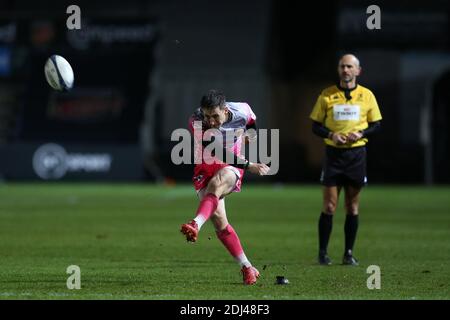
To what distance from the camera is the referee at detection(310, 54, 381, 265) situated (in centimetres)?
1373

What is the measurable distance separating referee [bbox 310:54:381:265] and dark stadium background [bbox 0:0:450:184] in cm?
1963

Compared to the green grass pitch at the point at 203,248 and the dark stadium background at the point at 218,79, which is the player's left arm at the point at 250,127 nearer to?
the green grass pitch at the point at 203,248

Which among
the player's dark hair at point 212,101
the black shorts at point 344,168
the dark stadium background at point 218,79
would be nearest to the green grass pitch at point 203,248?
the black shorts at point 344,168

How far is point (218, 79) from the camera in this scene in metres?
37.0

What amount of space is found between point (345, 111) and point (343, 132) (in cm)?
25

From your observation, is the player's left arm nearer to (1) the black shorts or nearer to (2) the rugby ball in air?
(1) the black shorts

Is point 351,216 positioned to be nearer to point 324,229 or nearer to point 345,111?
point 324,229

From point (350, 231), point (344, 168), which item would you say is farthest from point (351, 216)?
point (344, 168)

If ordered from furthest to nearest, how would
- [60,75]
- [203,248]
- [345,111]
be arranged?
[203,248]
[345,111]
[60,75]

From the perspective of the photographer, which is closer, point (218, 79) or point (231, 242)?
point (231, 242)

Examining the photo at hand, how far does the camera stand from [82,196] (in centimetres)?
2759

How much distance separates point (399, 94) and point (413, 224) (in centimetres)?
1565

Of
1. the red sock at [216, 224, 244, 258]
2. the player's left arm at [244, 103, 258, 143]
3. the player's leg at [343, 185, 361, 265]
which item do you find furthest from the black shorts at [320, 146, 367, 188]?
the red sock at [216, 224, 244, 258]
